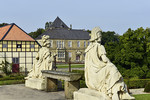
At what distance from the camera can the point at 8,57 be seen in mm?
29188

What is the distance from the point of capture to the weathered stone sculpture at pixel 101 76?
6.89 meters

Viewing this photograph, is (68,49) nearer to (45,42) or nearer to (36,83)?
(45,42)

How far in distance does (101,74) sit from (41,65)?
6.08 meters

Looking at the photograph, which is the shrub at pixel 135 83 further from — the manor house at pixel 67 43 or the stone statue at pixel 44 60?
the manor house at pixel 67 43

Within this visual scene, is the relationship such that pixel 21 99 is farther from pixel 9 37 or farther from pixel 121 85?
pixel 9 37

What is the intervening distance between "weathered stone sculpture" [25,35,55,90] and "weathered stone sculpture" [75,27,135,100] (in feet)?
14.3

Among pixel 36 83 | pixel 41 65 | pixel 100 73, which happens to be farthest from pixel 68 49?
pixel 100 73

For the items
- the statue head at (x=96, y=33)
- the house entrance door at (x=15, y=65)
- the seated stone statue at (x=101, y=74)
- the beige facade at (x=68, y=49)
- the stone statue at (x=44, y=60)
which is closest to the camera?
the seated stone statue at (x=101, y=74)

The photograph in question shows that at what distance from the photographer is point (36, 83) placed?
40.6 ft

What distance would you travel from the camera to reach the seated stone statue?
6883 mm

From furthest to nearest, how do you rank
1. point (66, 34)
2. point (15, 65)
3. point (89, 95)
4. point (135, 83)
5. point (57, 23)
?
point (57, 23) → point (66, 34) → point (15, 65) → point (135, 83) → point (89, 95)

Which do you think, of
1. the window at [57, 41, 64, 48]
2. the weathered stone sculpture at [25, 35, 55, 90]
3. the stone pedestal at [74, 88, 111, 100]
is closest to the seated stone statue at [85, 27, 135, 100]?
the stone pedestal at [74, 88, 111, 100]

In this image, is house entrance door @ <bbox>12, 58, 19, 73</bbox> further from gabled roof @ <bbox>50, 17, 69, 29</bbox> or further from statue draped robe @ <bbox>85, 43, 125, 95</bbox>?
gabled roof @ <bbox>50, 17, 69, 29</bbox>

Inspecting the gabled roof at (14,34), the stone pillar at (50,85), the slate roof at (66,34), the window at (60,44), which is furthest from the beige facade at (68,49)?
the stone pillar at (50,85)
